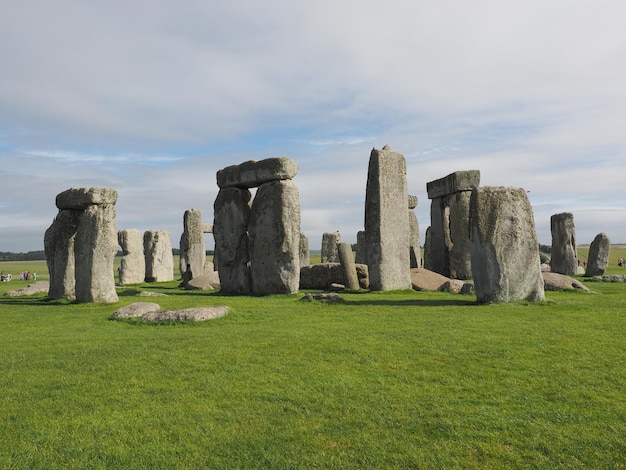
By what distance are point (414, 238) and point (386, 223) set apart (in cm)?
1113

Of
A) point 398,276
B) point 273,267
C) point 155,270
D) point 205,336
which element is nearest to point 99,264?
point 273,267

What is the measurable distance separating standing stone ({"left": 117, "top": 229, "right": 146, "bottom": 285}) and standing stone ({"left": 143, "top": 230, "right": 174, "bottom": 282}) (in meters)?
0.30

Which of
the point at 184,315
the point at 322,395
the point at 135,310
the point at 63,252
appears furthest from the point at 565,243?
the point at 322,395

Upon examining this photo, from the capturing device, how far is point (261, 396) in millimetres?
4715

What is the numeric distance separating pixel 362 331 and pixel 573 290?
8090 millimetres

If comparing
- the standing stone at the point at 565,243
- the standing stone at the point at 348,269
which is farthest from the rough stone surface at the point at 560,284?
the standing stone at the point at 565,243

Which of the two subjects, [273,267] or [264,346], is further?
[273,267]

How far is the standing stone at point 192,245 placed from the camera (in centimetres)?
2222

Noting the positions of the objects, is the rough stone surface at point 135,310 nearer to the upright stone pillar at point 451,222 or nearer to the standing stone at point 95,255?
the standing stone at point 95,255

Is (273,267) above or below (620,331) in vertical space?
above

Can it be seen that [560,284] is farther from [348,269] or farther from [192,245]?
[192,245]

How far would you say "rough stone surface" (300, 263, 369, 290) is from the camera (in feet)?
55.5

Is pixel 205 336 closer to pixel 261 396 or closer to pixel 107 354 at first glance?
pixel 107 354

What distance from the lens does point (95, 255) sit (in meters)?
12.2
